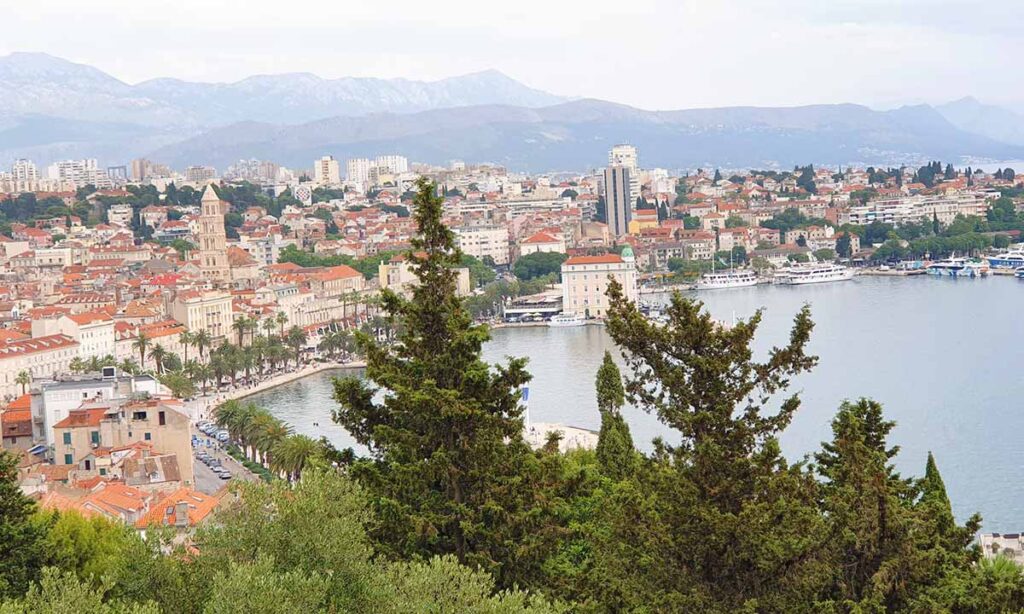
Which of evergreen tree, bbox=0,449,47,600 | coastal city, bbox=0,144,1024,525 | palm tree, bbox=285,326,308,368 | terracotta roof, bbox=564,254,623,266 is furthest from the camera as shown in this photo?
terracotta roof, bbox=564,254,623,266

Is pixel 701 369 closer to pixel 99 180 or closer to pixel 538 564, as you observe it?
pixel 538 564

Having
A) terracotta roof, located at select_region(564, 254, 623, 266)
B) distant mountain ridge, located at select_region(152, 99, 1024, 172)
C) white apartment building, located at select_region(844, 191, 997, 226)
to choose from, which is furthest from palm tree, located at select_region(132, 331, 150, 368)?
distant mountain ridge, located at select_region(152, 99, 1024, 172)

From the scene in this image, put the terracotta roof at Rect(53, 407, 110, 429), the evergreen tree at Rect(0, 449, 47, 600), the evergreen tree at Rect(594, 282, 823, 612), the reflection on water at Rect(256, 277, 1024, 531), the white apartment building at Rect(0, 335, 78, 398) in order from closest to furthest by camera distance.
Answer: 1. the evergreen tree at Rect(594, 282, 823, 612)
2. the evergreen tree at Rect(0, 449, 47, 600)
3. the terracotta roof at Rect(53, 407, 110, 429)
4. the reflection on water at Rect(256, 277, 1024, 531)
5. the white apartment building at Rect(0, 335, 78, 398)

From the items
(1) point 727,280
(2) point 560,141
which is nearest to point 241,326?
(1) point 727,280

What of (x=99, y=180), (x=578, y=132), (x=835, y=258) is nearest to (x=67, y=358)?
(x=835, y=258)

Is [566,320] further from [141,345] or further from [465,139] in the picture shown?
[465,139]

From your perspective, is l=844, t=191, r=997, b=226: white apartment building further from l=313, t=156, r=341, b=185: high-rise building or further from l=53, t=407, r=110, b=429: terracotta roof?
l=53, t=407, r=110, b=429: terracotta roof

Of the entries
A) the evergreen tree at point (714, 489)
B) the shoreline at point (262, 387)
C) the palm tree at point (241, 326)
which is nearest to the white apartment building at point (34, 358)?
the shoreline at point (262, 387)
